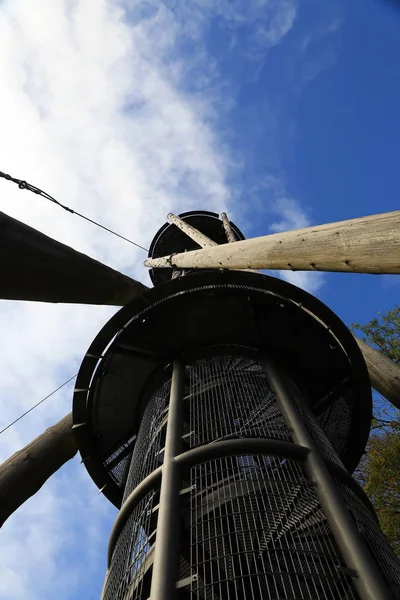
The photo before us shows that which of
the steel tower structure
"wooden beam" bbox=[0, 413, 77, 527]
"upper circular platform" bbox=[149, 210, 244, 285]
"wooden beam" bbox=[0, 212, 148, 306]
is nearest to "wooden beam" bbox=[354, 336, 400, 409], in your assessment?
the steel tower structure

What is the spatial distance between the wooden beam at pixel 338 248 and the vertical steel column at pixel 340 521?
1.85m

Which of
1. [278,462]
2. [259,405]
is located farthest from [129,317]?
[278,462]

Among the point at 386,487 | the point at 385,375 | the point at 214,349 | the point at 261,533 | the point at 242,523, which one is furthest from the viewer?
the point at 386,487

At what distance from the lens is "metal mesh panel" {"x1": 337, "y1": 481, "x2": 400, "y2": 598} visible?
3.75 m

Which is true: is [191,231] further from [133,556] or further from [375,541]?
[375,541]

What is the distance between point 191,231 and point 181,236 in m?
2.55

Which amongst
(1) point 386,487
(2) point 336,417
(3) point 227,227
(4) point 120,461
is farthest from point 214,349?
(3) point 227,227

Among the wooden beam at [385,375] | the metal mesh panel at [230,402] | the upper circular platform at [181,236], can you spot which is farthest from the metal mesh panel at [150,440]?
the upper circular platform at [181,236]

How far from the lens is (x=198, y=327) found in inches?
291

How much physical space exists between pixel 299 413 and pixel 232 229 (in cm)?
1579

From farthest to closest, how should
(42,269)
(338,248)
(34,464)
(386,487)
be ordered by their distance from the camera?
1. (386,487)
2. (34,464)
3. (338,248)
4. (42,269)

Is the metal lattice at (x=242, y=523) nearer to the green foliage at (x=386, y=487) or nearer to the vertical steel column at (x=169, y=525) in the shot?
the vertical steel column at (x=169, y=525)

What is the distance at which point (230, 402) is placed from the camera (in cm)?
578

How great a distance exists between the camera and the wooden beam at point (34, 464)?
6.29 meters
